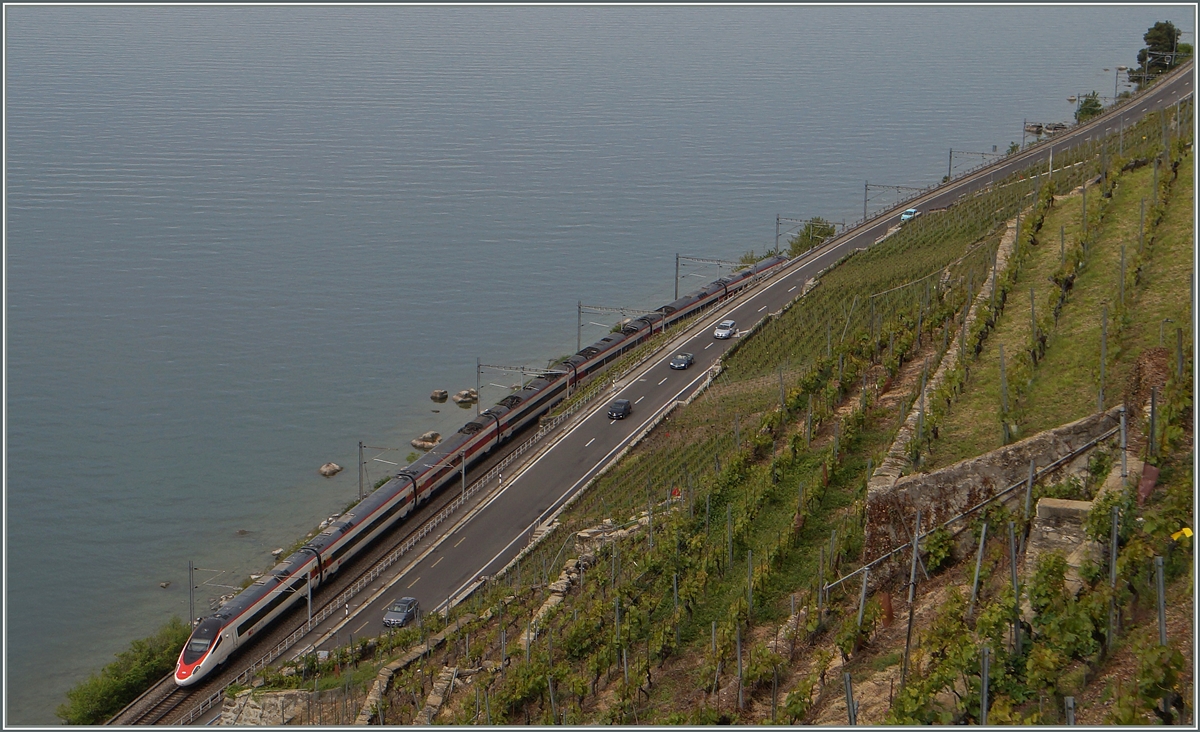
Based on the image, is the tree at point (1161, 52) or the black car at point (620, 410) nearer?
the black car at point (620, 410)

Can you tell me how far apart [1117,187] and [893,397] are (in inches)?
560

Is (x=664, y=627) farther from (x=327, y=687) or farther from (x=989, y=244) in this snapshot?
(x=989, y=244)

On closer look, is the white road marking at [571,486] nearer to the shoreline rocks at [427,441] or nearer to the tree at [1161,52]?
the shoreline rocks at [427,441]

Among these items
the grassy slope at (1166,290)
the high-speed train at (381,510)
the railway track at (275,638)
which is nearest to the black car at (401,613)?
the railway track at (275,638)

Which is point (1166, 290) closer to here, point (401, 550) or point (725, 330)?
point (401, 550)

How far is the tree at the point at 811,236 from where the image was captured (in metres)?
96.3

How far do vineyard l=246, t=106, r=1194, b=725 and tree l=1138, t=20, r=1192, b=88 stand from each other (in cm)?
7777

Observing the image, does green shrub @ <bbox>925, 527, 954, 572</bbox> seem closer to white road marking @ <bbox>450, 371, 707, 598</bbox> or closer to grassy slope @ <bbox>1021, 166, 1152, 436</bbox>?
grassy slope @ <bbox>1021, 166, 1152, 436</bbox>

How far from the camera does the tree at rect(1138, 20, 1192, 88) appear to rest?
122 m

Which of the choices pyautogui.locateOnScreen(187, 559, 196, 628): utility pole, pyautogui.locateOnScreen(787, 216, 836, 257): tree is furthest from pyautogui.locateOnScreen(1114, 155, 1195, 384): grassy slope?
pyautogui.locateOnScreen(787, 216, 836, 257): tree

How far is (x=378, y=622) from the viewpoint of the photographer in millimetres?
48344

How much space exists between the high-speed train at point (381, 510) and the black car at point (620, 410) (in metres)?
6.59

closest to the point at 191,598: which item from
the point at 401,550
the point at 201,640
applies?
the point at 201,640

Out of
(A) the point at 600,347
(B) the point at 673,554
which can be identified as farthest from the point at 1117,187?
(A) the point at 600,347
